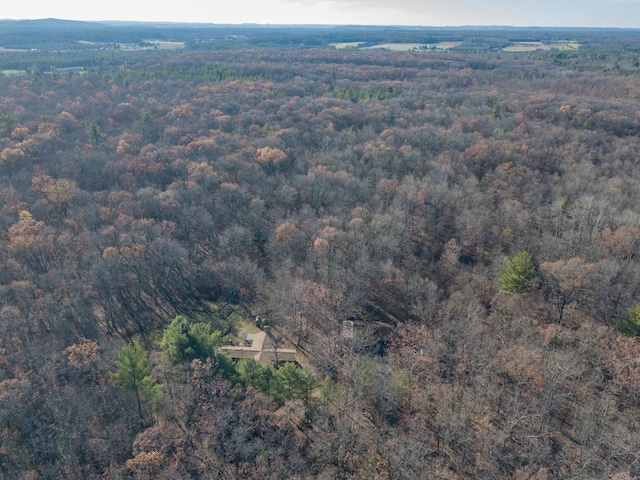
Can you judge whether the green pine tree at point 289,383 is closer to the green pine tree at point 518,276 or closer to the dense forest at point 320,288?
the dense forest at point 320,288

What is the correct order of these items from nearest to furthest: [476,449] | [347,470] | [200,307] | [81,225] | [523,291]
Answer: [347,470] → [476,449] → [523,291] → [200,307] → [81,225]

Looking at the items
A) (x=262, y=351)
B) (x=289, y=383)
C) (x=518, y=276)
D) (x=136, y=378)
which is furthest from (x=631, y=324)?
(x=136, y=378)

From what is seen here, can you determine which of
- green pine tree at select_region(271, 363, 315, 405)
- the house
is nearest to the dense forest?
green pine tree at select_region(271, 363, 315, 405)

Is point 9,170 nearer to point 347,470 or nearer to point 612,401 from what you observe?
point 347,470

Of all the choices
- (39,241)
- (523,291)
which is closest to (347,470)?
(523,291)

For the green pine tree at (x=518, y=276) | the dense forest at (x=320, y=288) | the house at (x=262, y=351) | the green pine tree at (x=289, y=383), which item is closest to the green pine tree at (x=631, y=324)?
the dense forest at (x=320, y=288)
